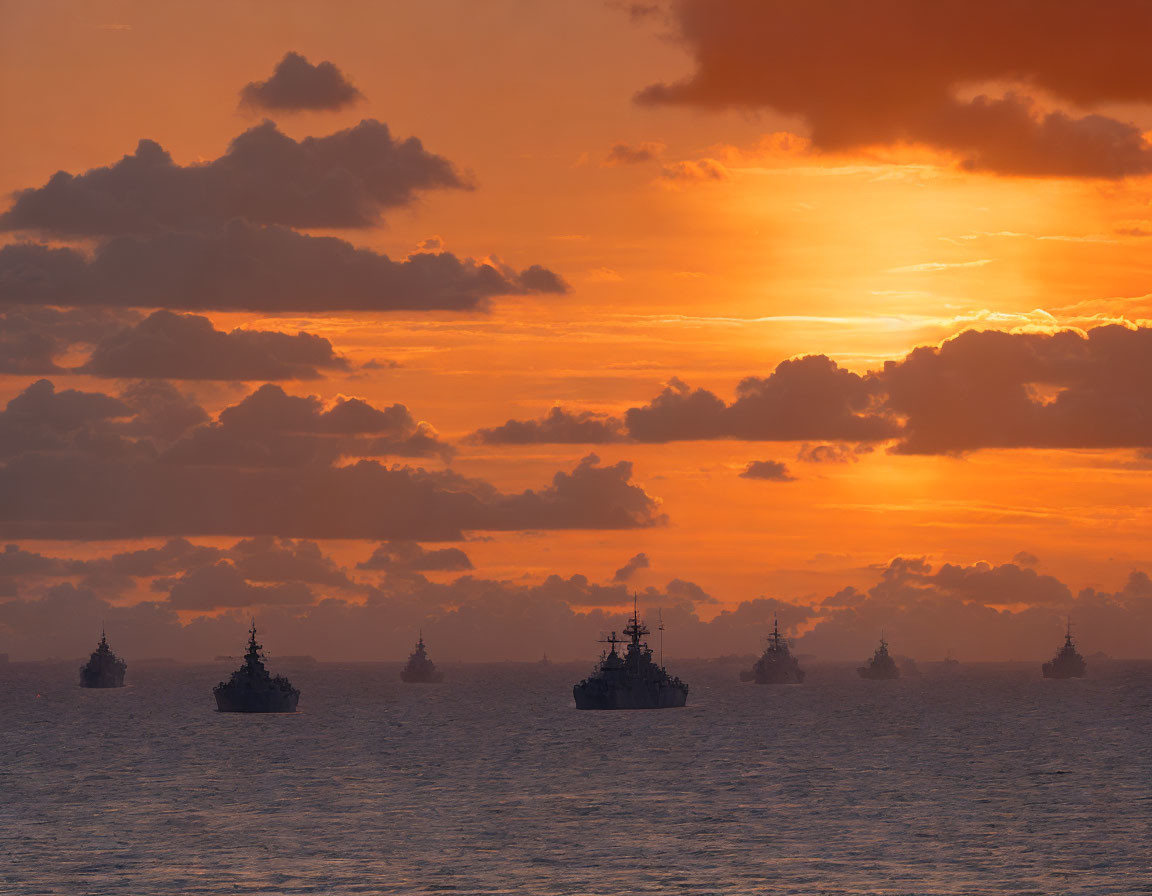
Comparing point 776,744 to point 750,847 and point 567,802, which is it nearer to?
point 567,802

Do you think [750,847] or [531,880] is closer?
[531,880]

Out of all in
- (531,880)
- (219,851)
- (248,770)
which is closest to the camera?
(531,880)

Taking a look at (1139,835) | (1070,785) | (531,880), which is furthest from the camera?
(1070,785)

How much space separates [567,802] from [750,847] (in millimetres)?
28676

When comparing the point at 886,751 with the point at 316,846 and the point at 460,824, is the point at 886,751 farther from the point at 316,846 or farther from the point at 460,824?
the point at 316,846

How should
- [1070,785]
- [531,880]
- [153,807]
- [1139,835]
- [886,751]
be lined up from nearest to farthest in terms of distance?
[531,880], [1139,835], [153,807], [1070,785], [886,751]

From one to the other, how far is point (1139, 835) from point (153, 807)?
237 feet

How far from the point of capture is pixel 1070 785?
492 ft

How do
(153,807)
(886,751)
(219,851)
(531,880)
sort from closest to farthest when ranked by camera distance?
(531,880) < (219,851) < (153,807) < (886,751)

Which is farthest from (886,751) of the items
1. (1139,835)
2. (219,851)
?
(219,851)

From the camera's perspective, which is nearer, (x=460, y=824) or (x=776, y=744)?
(x=460, y=824)

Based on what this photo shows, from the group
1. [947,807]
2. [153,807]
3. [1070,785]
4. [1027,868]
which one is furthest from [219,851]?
[1070,785]

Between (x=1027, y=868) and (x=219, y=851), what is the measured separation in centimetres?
4864

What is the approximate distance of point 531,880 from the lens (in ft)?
308
